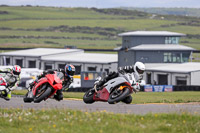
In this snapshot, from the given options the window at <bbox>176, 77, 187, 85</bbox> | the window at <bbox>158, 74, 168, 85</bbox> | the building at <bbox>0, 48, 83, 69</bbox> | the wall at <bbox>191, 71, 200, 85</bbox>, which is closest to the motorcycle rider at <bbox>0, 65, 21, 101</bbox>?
the wall at <bbox>191, 71, 200, 85</bbox>

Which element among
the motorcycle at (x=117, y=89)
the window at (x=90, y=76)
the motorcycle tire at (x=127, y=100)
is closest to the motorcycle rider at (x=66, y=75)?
the motorcycle at (x=117, y=89)

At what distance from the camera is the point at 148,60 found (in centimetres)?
8981

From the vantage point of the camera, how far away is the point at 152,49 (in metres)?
89.6

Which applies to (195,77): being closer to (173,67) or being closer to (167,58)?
(173,67)

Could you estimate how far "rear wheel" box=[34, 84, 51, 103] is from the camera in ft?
67.4

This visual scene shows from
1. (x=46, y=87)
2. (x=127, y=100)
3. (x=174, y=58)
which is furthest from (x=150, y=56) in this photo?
(x=46, y=87)

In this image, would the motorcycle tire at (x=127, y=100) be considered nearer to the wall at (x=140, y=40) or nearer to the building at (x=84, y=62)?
the building at (x=84, y=62)

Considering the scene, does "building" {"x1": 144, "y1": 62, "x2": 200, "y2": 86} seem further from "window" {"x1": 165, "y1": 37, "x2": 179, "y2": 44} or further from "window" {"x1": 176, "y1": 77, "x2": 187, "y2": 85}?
"window" {"x1": 165, "y1": 37, "x2": 179, "y2": 44}

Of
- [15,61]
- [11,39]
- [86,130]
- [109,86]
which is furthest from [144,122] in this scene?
[11,39]

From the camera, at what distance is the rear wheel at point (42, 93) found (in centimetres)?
2055

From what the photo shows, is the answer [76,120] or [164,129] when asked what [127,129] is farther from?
[76,120]

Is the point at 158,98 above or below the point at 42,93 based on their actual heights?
below

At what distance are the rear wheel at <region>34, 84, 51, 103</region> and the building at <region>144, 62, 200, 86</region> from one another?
5564 cm

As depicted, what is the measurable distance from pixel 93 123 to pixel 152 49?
76.1 metres
